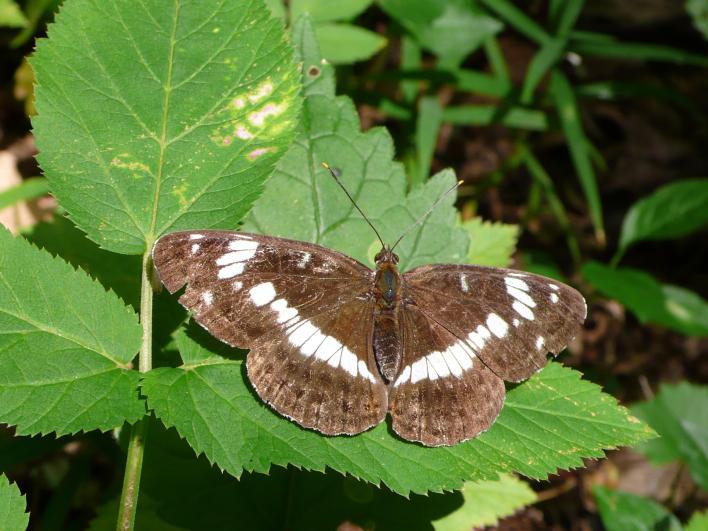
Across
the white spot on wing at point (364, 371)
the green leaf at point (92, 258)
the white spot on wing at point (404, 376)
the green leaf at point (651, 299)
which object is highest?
the green leaf at point (92, 258)

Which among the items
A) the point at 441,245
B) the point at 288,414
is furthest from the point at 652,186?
the point at 288,414

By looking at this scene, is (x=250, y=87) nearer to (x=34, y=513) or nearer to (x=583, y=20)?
(x=34, y=513)

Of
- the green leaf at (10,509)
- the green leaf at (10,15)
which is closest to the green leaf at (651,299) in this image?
the green leaf at (10,509)

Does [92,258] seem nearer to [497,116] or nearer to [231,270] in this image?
[231,270]

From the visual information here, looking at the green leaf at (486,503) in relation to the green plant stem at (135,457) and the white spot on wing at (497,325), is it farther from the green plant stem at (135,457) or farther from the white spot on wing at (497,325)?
the green plant stem at (135,457)

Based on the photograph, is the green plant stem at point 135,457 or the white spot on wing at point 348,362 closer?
the green plant stem at point 135,457
